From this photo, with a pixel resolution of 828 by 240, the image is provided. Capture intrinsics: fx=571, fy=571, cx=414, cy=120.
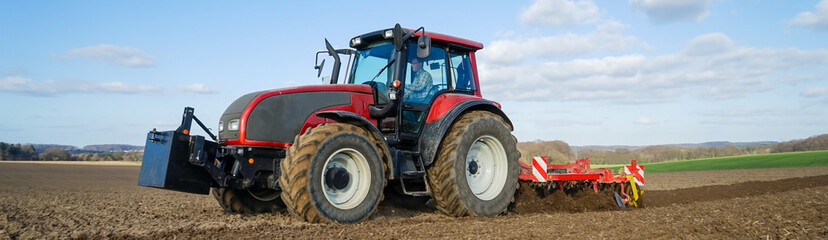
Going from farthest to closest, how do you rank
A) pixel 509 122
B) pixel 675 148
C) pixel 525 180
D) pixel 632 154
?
pixel 675 148
pixel 632 154
pixel 525 180
pixel 509 122

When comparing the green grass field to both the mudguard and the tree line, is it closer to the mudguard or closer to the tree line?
the tree line

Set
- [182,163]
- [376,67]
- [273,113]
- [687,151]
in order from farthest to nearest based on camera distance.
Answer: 1. [687,151]
2. [376,67]
3. [273,113]
4. [182,163]

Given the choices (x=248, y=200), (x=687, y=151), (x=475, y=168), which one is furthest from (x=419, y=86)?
(x=687, y=151)

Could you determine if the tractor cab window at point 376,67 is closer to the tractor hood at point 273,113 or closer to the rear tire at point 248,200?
the tractor hood at point 273,113

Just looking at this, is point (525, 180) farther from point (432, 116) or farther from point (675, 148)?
point (675, 148)

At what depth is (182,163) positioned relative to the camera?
5.34 meters

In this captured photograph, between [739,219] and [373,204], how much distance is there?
11.5ft

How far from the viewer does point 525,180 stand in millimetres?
8414

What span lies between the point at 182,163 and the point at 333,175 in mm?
1404

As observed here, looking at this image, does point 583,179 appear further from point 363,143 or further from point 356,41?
point 363,143

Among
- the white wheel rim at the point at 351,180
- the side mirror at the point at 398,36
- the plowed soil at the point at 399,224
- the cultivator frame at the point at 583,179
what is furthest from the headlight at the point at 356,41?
the cultivator frame at the point at 583,179

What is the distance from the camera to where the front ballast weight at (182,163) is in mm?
5250

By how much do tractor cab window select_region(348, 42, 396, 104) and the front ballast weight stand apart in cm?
193

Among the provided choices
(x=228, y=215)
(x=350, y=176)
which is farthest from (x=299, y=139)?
(x=228, y=215)
